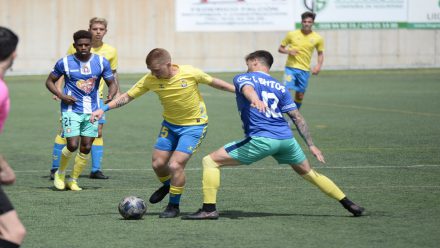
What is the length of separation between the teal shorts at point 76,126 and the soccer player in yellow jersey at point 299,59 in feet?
30.1

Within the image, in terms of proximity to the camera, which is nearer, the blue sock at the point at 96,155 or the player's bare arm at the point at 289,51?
the blue sock at the point at 96,155

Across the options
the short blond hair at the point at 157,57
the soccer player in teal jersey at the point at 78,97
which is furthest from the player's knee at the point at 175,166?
the soccer player in teal jersey at the point at 78,97

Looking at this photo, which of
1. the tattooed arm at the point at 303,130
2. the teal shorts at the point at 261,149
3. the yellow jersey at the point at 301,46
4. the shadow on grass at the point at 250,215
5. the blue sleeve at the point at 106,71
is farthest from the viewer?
the yellow jersey at the point at 301,46

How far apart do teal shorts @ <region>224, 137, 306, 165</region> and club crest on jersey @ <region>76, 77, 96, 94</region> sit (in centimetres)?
323

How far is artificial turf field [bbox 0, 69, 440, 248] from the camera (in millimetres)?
9617

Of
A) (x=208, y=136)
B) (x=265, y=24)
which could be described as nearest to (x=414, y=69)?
(x=265, y=24)

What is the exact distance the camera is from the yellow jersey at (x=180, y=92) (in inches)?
435

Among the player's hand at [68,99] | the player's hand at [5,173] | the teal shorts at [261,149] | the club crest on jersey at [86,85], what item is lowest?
the teal shorts at [261,149]

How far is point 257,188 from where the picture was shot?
12961 mm

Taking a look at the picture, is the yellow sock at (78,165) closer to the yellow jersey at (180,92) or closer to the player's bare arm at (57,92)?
the player's bare arm at (57,92)

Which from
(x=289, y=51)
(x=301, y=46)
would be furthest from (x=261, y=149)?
(x=301, y=46)

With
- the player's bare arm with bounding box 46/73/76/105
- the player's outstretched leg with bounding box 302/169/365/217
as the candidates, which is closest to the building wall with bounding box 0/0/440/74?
the player's bare arm with bounding box 46/73/76/105

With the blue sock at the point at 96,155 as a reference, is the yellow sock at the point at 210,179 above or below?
above

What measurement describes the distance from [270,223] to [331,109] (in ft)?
49.0
